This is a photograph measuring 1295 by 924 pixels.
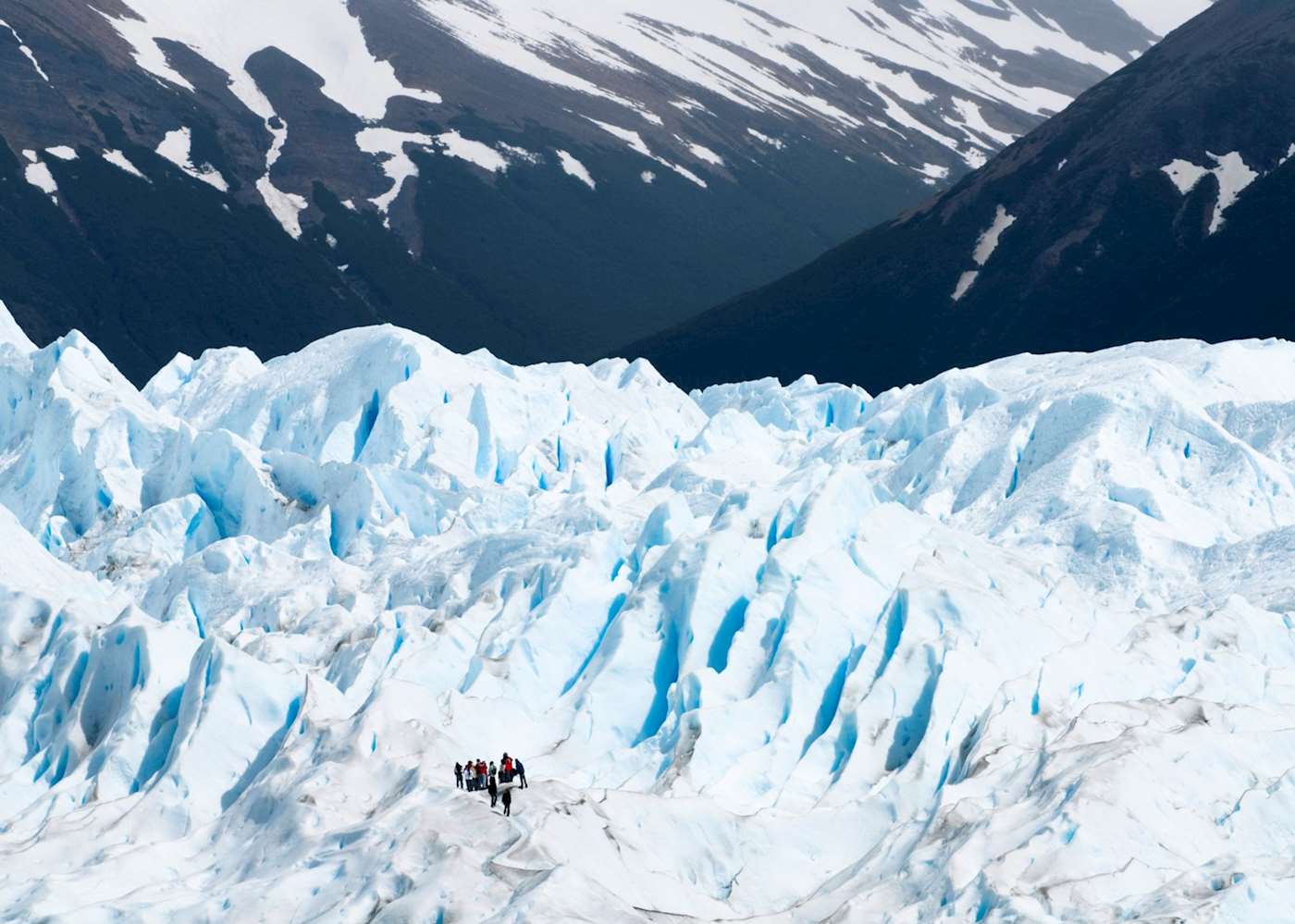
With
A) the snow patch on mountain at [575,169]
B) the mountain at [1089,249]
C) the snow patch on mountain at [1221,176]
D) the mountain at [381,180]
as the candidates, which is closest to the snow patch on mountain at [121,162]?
the mountain at [381,180]

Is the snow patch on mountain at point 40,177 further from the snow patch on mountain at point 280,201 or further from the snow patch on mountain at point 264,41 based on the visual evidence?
the snow patch on mountain at point 264,41

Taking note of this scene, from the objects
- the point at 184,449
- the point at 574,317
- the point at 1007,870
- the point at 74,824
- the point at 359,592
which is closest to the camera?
the point at 1007,870

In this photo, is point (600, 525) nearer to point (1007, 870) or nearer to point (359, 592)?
point (359, 592)

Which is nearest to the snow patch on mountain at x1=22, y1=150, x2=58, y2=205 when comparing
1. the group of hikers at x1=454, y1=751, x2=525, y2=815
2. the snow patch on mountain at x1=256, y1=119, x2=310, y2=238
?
the snow patch on mountain at x1=256, y1=119, x2=310, y2=238

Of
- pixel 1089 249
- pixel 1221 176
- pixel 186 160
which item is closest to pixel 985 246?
pixel 1089 249

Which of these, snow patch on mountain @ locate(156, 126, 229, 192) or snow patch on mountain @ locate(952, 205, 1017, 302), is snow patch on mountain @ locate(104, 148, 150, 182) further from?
snow patch on mountain @ locate(952, 205, 1017, 302)

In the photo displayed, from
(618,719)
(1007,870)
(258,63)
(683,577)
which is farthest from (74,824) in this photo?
(258,63)
